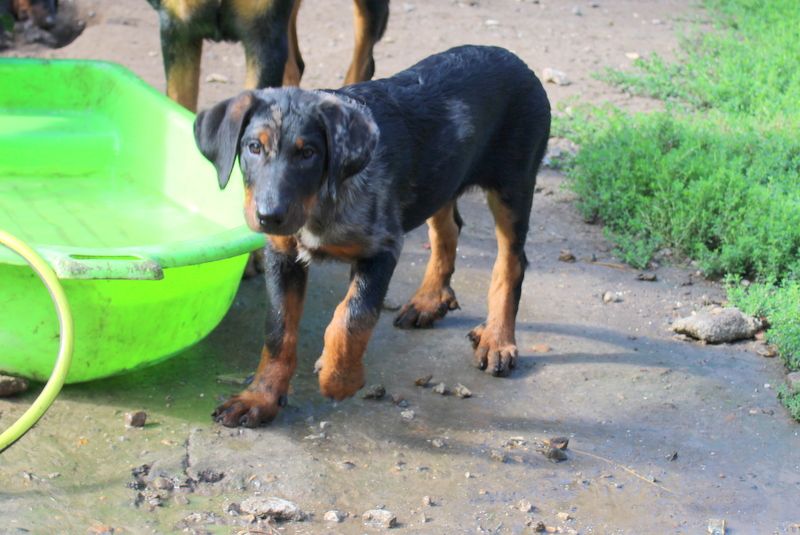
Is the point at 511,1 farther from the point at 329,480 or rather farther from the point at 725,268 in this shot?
the point at 329,480

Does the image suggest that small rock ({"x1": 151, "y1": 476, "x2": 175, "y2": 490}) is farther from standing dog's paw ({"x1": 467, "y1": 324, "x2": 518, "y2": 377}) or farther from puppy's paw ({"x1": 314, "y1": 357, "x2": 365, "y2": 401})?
standing dog's paw ({"x1": 467, "y1": 324, "x2": 518, "y2": 377})

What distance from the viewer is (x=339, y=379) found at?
4.22 m

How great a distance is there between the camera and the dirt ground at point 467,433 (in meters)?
3.97

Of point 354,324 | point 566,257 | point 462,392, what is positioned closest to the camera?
point 354,324

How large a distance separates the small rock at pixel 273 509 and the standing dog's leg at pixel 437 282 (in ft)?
5.24

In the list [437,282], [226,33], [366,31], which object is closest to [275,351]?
[437,282]

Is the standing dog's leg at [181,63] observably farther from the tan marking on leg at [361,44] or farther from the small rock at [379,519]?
the small rock at [379,519]

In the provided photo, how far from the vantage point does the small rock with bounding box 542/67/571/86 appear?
329 inches

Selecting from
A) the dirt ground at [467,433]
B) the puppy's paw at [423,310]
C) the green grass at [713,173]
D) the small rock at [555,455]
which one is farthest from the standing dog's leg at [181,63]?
the small rock at [555,455]

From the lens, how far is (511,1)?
10.1 m

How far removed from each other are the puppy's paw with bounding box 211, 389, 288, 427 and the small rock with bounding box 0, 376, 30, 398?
0.71 metres

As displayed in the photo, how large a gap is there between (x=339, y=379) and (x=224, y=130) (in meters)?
0.95

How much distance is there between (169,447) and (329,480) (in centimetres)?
58

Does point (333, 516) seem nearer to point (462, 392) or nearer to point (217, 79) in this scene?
point (462, 392)
